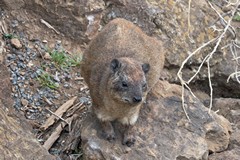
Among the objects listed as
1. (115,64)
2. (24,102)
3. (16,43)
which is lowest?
(24,102)

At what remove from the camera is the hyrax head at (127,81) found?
5848 millimetres

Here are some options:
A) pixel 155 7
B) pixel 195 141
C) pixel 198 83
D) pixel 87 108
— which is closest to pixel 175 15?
pixel 155 7

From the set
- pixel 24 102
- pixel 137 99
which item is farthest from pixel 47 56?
pixel 137 99

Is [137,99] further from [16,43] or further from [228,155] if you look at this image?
[16,43]

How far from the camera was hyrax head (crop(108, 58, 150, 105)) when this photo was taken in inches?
230

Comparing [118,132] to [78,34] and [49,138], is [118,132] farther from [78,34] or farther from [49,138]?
[78,34]

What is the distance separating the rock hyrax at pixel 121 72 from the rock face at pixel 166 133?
13cm

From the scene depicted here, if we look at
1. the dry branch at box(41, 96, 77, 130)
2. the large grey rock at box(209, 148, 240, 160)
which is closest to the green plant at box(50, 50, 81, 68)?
the dry branch at box(41, 96, 77, 130)

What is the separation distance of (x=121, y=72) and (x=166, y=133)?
40.2 inches

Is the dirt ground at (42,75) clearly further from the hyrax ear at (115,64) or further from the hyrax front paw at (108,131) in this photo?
the hyrax ear at (115,64)

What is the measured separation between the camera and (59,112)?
24.5ft

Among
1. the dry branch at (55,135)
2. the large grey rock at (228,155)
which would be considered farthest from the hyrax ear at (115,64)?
the large grey rock at (228,155)

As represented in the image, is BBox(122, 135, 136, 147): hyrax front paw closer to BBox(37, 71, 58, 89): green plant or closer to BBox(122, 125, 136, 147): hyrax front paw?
BBox(122, 125, 136, 147): hyrax front paw

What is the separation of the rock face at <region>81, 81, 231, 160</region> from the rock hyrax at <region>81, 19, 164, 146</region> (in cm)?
13
